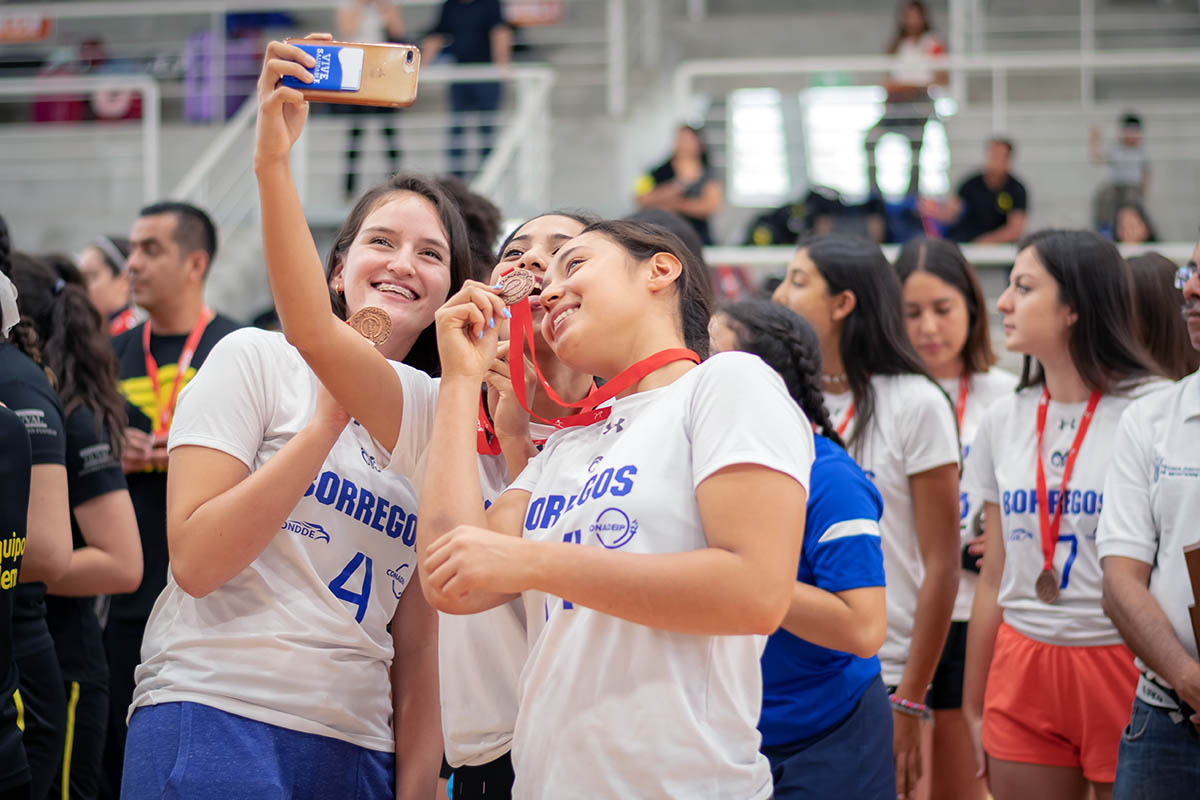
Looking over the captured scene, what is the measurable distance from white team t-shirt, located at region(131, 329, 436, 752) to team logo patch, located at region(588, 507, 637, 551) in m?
0.49

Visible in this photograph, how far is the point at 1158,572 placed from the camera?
2.65m

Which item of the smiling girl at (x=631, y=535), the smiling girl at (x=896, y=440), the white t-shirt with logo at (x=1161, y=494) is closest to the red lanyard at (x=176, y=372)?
the smiling girl at (x=896, y=440)

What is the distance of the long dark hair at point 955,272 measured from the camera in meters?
3.98

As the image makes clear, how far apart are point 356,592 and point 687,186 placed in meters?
5.68

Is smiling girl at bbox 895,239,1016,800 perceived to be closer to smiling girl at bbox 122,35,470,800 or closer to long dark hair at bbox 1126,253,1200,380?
long dark hair at bbox 1126,253,1200,380

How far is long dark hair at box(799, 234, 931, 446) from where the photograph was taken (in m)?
3.38

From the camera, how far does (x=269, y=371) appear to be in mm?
2053

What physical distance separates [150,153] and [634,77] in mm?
4263

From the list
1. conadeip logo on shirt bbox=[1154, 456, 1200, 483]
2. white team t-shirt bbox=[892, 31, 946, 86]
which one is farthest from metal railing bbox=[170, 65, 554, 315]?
conadeip logo on shirt bbox=[1154, 456, 1200, 483]

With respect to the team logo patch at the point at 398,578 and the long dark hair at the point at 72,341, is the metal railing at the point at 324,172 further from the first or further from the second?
the team logo patch at the point at 398,578

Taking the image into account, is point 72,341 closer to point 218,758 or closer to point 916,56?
point 218,758

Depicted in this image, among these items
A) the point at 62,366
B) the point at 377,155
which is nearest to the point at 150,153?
the point at 377,155

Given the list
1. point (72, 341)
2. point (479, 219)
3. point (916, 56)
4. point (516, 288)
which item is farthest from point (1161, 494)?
point (916, 56)

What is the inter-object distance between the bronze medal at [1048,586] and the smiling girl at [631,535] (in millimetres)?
1666
